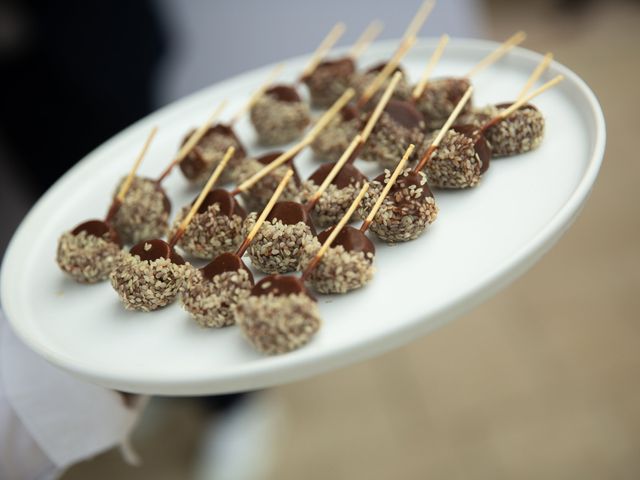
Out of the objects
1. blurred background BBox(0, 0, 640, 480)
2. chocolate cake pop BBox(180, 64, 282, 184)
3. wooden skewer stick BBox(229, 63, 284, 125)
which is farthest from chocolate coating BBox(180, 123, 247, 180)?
blurred background BBox(0, 0, 640, 480)

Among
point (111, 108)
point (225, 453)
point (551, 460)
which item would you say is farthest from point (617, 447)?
point (111, 108)

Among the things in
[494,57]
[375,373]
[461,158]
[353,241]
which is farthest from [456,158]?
[375,373]

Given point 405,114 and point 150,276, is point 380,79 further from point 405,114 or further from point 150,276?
point 150,276

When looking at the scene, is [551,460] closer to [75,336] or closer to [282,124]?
[282,124]

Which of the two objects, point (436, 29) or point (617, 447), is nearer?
point (617, 447)

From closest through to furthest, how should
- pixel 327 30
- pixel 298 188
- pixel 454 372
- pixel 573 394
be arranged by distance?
pixel 298 188
pixel 573 394
pixel 454 372
pixel 327 30

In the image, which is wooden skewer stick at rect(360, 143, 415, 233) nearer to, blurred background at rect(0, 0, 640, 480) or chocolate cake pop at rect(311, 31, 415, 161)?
chocolate cake pop at rect(311, 31, 415, 161)

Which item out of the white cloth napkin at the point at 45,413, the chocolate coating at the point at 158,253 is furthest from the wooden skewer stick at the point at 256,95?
the white cloth napkin at the point at 45,413
